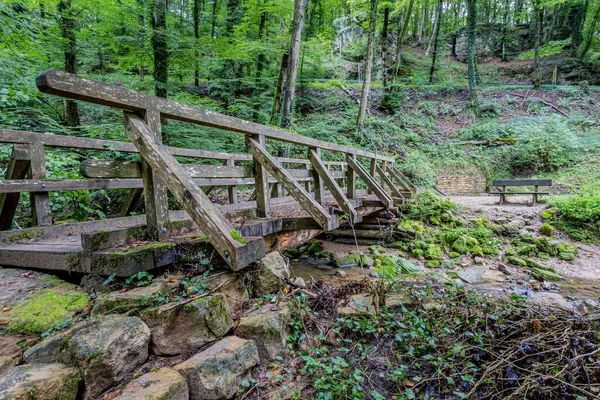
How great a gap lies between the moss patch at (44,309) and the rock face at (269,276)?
54.7 inches

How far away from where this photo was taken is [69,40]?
8125mm

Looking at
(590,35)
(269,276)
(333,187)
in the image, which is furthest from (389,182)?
(590,35)

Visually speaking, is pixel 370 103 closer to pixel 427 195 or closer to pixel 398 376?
pixel 427 195

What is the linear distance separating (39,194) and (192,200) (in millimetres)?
2700

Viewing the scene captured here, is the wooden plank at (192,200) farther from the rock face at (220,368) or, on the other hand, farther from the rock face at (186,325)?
the rock face at (220,368)

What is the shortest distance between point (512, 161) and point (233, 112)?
44.0 ft

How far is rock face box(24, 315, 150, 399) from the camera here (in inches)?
64.2

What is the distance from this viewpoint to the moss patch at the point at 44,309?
2.02 meters

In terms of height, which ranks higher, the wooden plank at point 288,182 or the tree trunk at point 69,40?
the tree trunk at point 69,40

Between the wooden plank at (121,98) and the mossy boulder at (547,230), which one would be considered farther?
the mossy boulder at (547,230)

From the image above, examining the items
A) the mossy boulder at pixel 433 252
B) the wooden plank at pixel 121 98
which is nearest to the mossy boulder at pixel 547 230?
the mossy boulder at pixel 433 252

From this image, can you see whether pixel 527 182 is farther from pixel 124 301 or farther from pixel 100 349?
pixel 100 349

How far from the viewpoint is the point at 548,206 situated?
920 centimetres

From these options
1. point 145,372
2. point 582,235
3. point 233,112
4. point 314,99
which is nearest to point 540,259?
point 582,235
